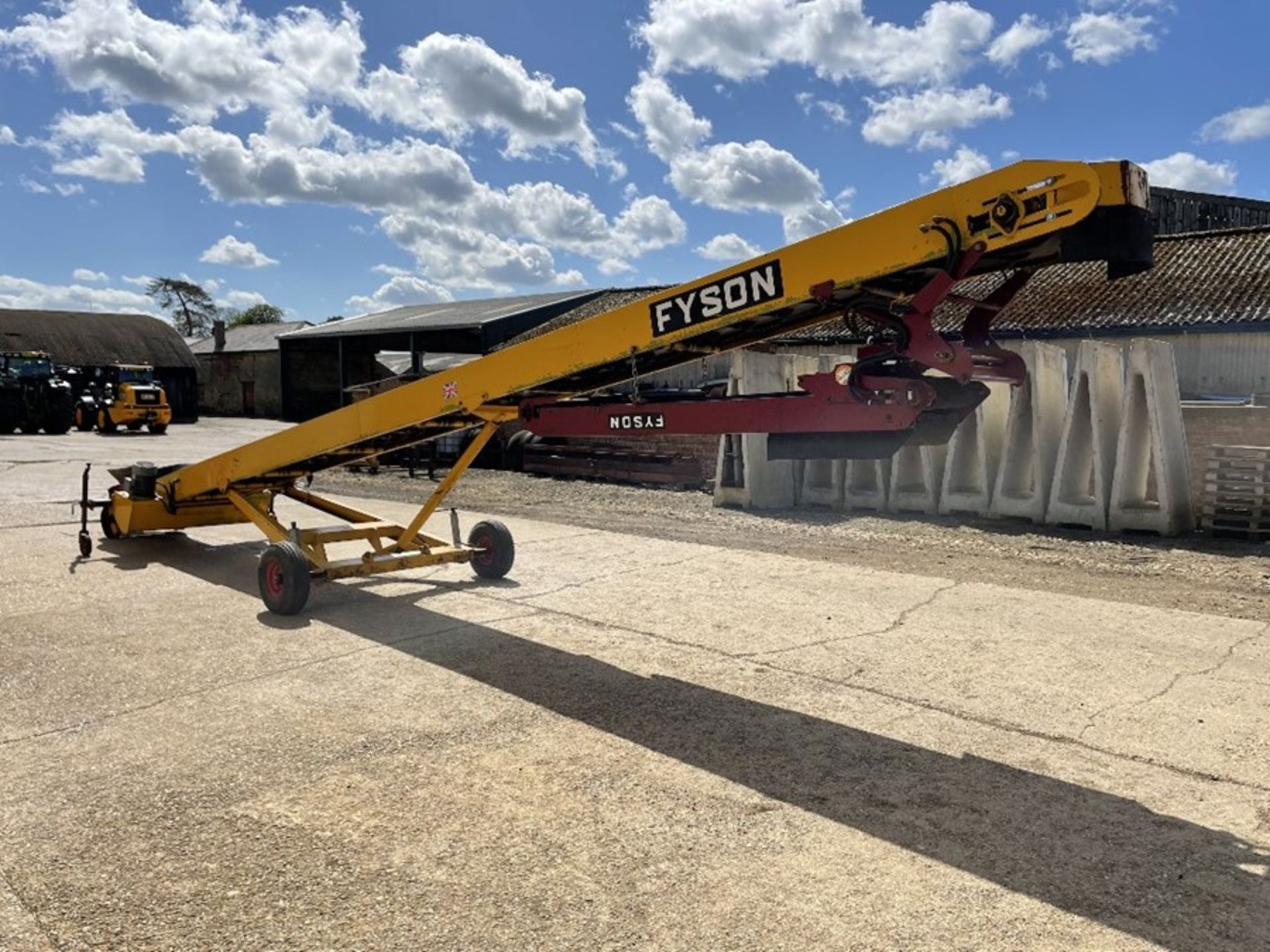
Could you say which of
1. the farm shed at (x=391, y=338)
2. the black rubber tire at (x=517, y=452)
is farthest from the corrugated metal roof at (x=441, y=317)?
the black rubber tire at (x=517, y=452)

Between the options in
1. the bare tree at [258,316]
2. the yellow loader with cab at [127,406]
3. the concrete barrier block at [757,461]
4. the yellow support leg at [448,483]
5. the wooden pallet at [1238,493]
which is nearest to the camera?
the yellow support leg at [448,483]

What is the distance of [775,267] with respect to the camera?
4.37m

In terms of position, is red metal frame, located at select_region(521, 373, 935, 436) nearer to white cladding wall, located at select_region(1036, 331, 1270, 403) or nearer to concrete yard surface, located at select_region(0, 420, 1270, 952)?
concrete yard surface, located at select_region(0, 420, 1270, 952)

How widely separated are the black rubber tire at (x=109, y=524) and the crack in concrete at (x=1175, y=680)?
863 cm

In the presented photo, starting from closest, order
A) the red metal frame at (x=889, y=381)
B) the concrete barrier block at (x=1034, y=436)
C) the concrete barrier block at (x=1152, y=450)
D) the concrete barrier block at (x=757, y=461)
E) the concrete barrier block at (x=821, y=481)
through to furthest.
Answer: the red metal frame at (x=889, y=381)
the concrete barrier block at (x=1152, y=450)
the concrete barrier block at (x=1034, y=436)
the concrete barrier block at (x=821, y=481)
the concrete barrier block at (x=757, y=461)

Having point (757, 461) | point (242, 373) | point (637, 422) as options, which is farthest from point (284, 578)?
point (242, 373)

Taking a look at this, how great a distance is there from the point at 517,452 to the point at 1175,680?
598 inches

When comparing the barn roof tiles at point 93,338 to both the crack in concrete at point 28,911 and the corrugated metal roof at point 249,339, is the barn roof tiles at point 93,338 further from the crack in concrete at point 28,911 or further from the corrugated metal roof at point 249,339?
the crack in concrete at point 28,911

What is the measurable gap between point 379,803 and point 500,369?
2972 millimetres

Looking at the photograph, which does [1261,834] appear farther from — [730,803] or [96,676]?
[96,676]

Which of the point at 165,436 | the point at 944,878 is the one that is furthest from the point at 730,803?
the point at 165,436

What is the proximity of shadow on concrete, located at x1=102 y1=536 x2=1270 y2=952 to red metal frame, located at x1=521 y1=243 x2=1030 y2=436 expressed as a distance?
1453 mm

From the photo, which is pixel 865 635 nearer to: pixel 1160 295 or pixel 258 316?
pixel 1160 295

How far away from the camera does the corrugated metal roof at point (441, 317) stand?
31.9 meters
